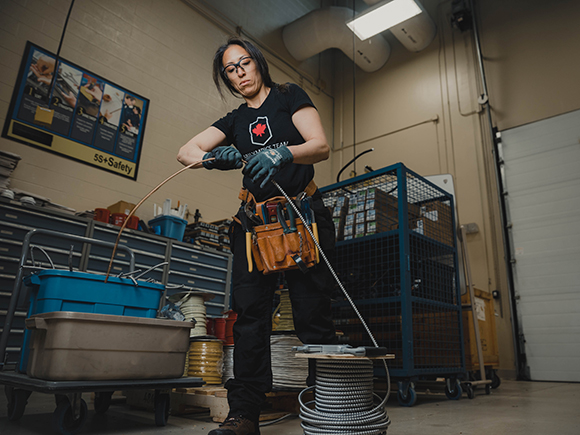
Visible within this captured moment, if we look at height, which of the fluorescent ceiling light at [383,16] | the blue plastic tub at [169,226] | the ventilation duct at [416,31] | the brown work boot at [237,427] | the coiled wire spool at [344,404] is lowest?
the brown work boot at [237,427]

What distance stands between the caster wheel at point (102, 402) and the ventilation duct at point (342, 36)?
6.18 m

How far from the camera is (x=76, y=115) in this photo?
177 inches

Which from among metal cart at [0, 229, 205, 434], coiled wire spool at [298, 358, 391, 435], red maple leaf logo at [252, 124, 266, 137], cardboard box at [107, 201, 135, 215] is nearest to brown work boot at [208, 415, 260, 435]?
coiled wire spool at [298, 358, 391, 435]

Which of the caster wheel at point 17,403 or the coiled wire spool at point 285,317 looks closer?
the caster wheel at point 17,403

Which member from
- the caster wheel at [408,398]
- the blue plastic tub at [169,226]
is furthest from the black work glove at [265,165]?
the blue plastic tub at [169,226]

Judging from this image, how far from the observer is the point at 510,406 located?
249cm

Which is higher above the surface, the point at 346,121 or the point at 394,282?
the point at 346,121

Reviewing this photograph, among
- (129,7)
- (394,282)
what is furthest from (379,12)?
(394,282)

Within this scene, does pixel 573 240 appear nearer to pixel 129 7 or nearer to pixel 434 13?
pixel 434 13

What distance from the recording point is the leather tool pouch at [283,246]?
4.87ft

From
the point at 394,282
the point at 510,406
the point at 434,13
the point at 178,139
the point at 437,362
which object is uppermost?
the point at 434,13

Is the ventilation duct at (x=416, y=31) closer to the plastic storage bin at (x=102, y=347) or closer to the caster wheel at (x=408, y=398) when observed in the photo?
the caster wheel at (x=408, y=398)

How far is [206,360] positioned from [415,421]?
108 cm

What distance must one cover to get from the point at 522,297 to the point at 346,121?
171 inches
